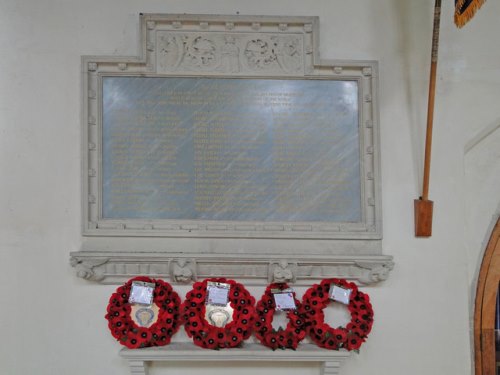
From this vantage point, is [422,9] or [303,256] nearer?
[303,256]

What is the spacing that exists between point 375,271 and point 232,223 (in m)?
0.85

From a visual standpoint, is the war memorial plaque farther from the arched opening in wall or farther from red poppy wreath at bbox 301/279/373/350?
the arched opening in wall

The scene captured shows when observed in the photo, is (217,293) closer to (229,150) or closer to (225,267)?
(225,267)

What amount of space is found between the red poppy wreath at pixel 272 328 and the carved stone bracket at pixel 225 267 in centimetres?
12

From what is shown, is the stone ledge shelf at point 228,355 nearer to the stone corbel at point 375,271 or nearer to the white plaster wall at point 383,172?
the white plaster wall at point 383,172

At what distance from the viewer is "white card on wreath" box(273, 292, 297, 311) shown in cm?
253

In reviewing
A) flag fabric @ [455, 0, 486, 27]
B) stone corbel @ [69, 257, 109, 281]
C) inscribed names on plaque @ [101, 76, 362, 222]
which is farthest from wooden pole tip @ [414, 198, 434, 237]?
stone corbel @ [69, 257, 109, 281]

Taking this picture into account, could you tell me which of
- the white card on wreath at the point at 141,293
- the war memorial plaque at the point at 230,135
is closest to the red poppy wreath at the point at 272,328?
the war memorial plaque at the point at 230,135

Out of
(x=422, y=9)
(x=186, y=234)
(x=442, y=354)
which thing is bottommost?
(x=442, y=354)

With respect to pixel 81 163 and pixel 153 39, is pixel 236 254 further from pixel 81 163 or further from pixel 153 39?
pixel 153 39

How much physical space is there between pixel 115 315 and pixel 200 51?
5.10 ft

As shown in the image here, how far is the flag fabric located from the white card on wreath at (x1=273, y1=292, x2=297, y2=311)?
1692 mm

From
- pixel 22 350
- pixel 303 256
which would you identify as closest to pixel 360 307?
pixel 303 256

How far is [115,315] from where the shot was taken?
2.49 meters
